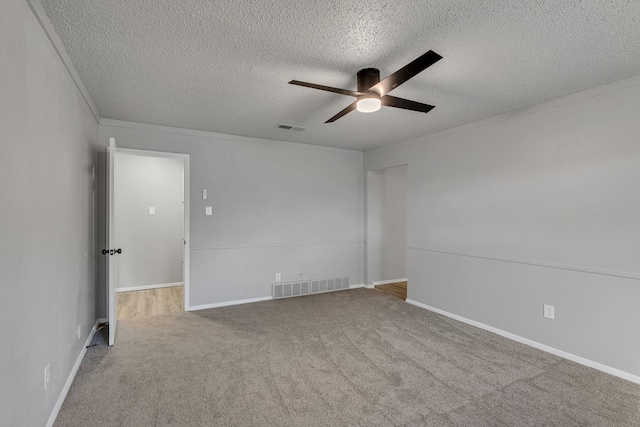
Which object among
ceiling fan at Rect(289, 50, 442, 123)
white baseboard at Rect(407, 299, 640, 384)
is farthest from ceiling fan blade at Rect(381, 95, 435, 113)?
white baseboard at Rect(407, 299, 640, 384)

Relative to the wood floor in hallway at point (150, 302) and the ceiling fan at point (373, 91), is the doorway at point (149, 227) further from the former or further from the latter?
the ceiling fan at point (373, 91)

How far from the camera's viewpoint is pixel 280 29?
1.85 meters

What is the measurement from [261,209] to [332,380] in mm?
2799

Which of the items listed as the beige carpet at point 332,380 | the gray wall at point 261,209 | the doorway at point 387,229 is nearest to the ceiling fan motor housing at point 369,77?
the beige carpet at point 332,380

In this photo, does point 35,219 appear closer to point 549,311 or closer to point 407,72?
point 407,72

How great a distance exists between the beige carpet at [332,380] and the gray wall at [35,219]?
437 mm

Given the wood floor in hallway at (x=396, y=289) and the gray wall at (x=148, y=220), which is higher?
the gray wall at (x=148, y=220)

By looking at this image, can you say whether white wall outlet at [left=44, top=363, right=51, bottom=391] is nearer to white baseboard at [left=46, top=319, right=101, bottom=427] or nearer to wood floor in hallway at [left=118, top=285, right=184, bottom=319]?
white baseboard at [left=46, top=319, right=101, bottom=427]

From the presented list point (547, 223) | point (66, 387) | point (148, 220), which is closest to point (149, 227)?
point (148, 220)

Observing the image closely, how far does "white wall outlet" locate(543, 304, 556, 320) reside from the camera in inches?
116

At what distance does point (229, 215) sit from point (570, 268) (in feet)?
13.0

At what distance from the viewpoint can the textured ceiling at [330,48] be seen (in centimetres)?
168

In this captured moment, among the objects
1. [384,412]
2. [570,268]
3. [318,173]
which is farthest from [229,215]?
[570,268]

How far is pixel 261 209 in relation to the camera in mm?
4648
